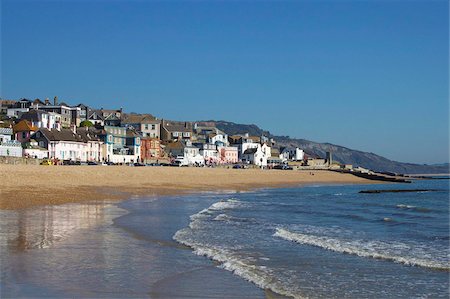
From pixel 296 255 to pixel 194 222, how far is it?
709cm

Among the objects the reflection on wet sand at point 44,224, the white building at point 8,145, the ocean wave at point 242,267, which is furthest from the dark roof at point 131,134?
the ocean wave at point 242,267

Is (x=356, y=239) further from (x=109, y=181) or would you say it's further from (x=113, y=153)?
(x=113, y=153)

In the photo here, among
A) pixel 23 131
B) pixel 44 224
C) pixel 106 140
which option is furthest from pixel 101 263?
pixel 106 140

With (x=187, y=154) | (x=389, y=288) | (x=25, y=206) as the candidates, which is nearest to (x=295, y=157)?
(x=187, y=154)

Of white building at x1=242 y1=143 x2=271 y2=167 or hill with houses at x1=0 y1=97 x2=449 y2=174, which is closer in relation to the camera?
hill with houses at x1=0 y1=97 x2=449 y2=174

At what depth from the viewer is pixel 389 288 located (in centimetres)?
1012

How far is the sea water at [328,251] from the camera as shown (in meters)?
10.2

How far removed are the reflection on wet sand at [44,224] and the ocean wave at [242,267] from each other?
3588mm

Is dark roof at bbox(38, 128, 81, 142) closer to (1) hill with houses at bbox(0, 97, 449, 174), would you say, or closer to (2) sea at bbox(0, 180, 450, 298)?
(1) hill with houses at bbox(0, 97, 449, 174)

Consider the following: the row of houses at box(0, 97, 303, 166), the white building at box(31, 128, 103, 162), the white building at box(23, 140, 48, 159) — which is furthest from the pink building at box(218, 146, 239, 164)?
the white building at box(23, 140, 48, 159)

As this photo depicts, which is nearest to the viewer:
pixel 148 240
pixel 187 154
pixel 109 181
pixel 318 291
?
pixel 318 291

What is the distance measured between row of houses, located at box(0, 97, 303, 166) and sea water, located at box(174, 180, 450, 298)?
48.6 metres

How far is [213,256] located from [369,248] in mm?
4991

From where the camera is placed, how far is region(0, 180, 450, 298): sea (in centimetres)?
946
